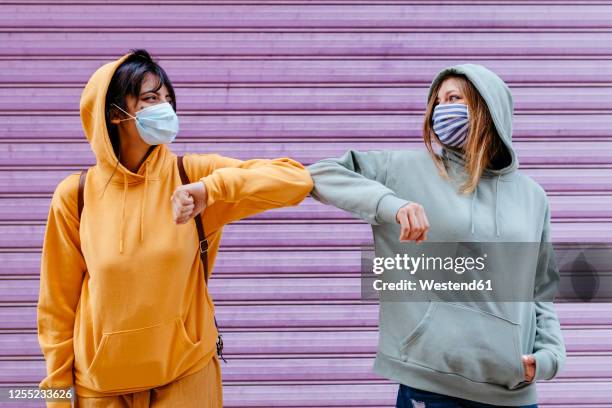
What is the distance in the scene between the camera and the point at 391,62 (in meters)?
→ 4.57

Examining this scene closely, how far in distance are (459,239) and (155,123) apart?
1.20 m

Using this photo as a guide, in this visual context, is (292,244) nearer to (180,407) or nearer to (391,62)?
(391,62)

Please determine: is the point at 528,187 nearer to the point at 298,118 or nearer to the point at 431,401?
the point at 431,401

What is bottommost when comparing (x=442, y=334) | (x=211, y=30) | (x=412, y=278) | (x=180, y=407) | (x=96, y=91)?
(x=180, y=407)

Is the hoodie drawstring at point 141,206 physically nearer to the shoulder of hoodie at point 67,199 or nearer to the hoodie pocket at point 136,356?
the shoulder of hoodie at point 67,199

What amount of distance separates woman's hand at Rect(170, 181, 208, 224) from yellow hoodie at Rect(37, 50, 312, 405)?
45 millimetres

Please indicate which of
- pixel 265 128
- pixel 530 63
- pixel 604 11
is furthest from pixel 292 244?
pixel 604 11

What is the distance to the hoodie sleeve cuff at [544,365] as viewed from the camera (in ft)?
8.87

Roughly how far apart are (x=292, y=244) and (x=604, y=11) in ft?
7.97

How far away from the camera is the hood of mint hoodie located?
265 cm

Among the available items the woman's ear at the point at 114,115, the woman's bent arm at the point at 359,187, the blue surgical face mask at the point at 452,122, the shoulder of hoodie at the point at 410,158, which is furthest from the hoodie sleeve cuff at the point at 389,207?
the woman's ear at the point at 114,115

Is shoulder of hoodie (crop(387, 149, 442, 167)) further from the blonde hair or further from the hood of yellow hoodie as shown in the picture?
the hood of yellow hoodie

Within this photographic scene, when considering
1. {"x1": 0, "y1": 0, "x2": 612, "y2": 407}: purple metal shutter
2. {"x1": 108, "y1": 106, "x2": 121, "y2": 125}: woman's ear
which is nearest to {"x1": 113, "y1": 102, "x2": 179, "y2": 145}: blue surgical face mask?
{"x1": 108, "y1": 106, "x2": 121, "y2": 125}: woman's ear

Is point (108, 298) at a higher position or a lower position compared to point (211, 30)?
lower
